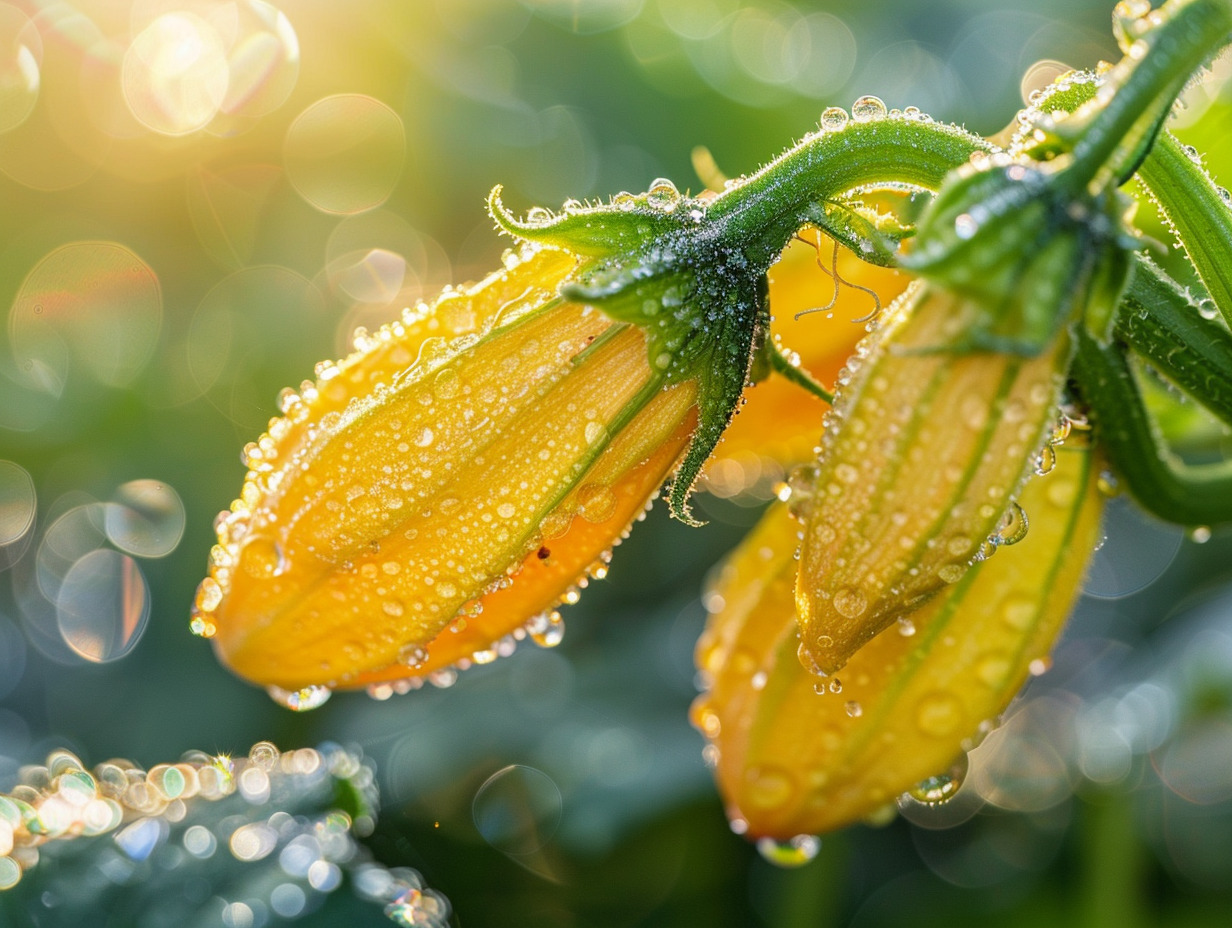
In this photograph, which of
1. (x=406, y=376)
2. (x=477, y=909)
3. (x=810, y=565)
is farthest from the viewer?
A: (x=477, y=909)

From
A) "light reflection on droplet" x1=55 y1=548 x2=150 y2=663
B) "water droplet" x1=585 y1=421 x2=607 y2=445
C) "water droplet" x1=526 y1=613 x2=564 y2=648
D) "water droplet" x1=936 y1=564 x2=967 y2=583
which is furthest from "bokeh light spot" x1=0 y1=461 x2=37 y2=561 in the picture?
"water droplet" x1=936 y1=564 x2=967 y2=583

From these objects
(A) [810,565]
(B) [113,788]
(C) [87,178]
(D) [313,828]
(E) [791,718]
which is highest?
(A) [810,565]

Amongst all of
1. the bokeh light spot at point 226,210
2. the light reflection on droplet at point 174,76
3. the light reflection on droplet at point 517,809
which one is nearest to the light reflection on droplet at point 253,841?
the light reflection on droplet at point 517,809

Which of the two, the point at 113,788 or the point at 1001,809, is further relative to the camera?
the point at 1001,809

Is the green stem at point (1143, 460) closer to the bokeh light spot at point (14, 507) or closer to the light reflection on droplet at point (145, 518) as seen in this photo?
the light reflection on droplet at point (145, 518)

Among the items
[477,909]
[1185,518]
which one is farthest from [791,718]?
[477,909]

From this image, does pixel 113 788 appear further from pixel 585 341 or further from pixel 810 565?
pixel 810 565
